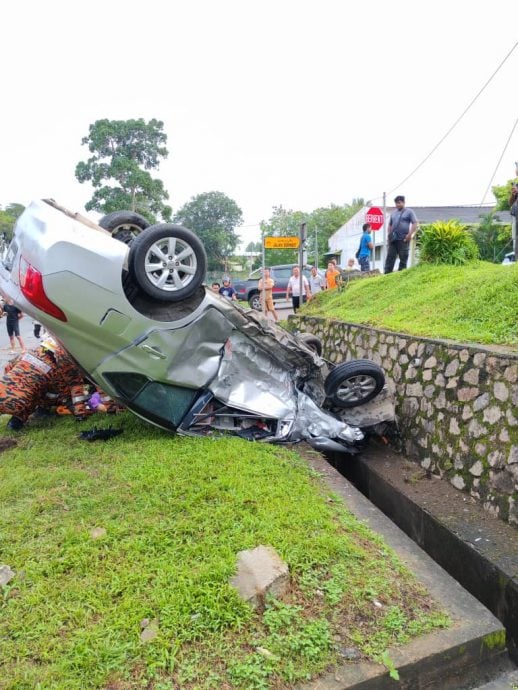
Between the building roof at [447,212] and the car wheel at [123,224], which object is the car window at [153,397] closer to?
the car wheel at [123,224]

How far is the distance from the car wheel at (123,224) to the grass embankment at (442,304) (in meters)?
3.02

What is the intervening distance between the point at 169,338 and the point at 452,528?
2.52m

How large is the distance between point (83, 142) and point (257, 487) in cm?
3687

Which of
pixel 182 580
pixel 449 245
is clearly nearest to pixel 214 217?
pixel 449 245

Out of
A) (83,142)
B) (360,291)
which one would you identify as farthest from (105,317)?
(83,142)

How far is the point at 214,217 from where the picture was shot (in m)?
54.9

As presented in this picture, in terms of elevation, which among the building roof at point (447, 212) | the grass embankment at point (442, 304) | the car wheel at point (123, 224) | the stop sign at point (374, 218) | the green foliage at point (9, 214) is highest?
the green foliage at point (9, 214)

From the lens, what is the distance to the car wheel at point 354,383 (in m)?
4.60

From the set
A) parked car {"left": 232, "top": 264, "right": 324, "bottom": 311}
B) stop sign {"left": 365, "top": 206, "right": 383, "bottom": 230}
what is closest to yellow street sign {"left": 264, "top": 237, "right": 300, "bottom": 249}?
stop sign {"left": 365, "top": 206, "right": 383, "bottom": 230}

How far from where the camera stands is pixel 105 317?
3.70 m

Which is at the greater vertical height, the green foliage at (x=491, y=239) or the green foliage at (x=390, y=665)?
the green foliage at (x=491, y=239)

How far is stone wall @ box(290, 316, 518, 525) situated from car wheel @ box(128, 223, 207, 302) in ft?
7.58

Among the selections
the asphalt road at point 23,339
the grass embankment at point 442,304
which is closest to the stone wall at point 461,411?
the grass embankment at point 442,304

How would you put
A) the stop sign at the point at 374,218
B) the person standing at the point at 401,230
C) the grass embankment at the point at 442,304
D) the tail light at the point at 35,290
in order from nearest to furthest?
the tail light at the point at 35,290
the grass embankment at the point at 442,304
the person standing at the point at 401,230
the stop sign at the point at 374,218
